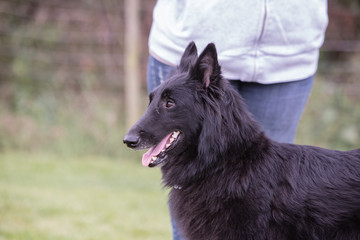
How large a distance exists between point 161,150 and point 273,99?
0.92m

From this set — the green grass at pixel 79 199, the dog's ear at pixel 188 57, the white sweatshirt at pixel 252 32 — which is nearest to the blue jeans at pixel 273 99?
the white sweatshirt at pixel 252 32

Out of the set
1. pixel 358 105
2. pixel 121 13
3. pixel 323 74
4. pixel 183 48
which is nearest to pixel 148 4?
pixel 121 13

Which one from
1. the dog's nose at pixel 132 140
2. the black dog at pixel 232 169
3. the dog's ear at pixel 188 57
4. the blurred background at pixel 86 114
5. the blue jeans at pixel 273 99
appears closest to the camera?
the black dog at pixel 232 169

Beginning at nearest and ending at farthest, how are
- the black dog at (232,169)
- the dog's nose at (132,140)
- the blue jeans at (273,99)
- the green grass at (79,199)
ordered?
the black dog at (232,169)
the dog's nose at (132,140)
the blue jeans at (273,99)
the green grass at (79,199)

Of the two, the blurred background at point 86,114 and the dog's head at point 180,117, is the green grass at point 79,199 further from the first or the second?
the dog's head at point 180,117

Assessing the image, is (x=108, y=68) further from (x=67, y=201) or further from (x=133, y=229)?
(x=133, y=229)

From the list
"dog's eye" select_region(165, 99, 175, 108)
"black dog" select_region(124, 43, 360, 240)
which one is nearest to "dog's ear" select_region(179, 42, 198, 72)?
"black dog" select_region(124, 43, 360, 240)

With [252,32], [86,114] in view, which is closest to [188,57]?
[252,32]

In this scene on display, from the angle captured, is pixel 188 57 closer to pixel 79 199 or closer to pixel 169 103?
pixel 169 103

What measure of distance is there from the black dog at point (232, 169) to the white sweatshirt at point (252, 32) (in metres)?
0.23

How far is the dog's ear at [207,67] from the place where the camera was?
2410mm

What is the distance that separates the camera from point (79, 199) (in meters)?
5.80

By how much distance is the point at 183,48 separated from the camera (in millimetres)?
2855

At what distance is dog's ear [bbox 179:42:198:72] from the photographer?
2.62 meters
